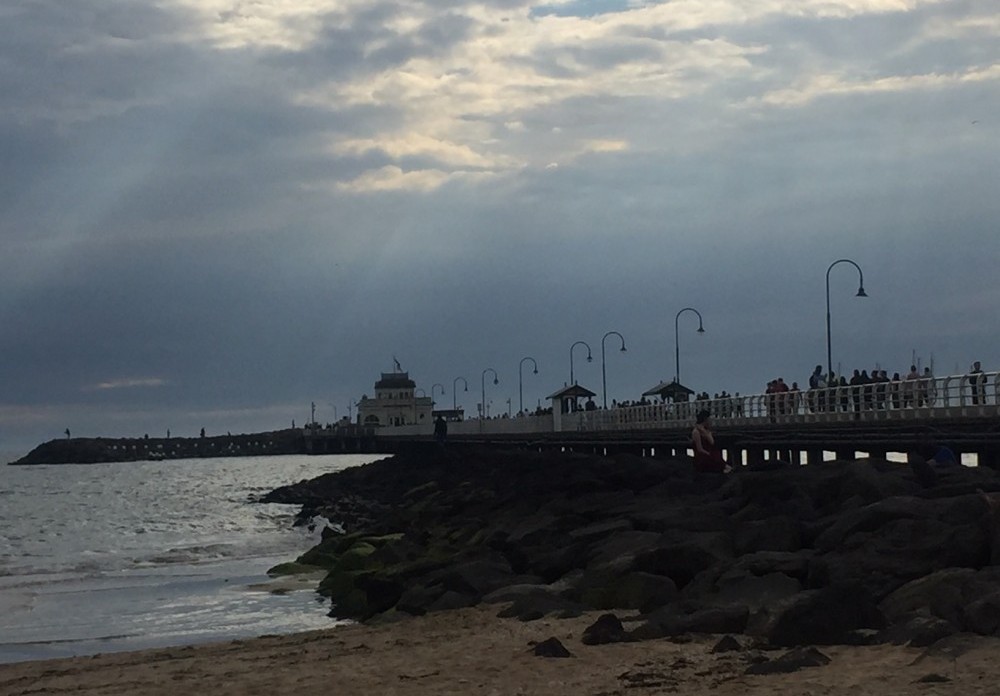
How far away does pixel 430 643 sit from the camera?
14.7 meters

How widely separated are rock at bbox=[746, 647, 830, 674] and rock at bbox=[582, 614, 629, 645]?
2246mm

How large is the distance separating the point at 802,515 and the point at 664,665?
7419 mm

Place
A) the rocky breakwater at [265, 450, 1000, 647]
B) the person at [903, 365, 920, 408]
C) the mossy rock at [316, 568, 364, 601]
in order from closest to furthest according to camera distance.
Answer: the rocky breakwater at [265, 450, 1000, 647] → the mossy rock at [316, 568, 364, 601] → the person at [903, 365, 920, 408]

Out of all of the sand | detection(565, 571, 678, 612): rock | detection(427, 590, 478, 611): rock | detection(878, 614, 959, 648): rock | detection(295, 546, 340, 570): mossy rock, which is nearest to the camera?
the sand

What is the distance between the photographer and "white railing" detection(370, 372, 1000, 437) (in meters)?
32.8

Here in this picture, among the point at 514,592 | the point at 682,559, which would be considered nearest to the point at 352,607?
the point at 514,592

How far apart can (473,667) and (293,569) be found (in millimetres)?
15915

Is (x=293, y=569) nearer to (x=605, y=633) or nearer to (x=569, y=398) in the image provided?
(x=605, y=633)

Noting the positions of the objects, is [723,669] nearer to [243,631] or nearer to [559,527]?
[243,631]

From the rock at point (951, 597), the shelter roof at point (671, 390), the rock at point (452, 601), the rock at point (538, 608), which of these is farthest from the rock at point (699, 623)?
the shelter roof at point (671, 390)

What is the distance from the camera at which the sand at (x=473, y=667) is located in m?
10.1

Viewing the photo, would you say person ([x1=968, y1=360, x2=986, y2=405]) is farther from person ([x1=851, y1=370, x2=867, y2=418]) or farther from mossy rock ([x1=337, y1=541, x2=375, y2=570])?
mossy rock ([x1=337, y1=541, x2=375, y2=570])

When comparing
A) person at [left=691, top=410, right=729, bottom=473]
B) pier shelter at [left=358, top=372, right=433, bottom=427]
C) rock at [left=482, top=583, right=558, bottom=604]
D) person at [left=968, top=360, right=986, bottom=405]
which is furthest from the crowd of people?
pier shelter at [left=358, top=372, right=433, bottom=427]

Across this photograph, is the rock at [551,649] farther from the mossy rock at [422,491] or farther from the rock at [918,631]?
the mossy rock at [422,491]
